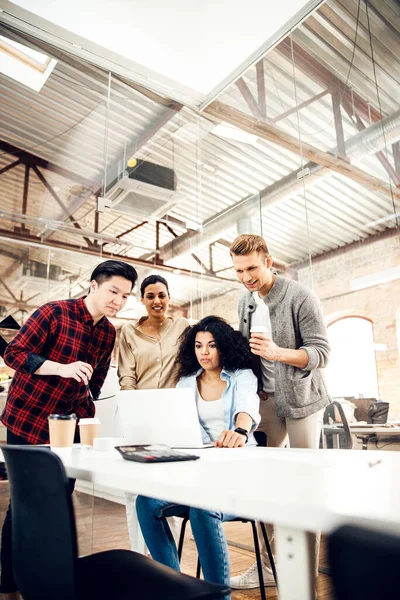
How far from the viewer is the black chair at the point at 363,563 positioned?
1.10ft

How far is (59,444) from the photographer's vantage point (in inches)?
58.9


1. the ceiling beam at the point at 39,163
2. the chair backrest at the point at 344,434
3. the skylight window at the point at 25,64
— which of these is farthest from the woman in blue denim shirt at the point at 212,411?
the skylight window at the point at 25,64

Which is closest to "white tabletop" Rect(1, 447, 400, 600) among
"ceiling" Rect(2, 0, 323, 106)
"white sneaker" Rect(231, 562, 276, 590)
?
"white sneaker" Rect(231, 562, 276, 590)

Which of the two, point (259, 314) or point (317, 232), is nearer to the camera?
point (259, 314)

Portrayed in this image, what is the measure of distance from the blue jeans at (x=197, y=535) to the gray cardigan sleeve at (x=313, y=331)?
790 mm

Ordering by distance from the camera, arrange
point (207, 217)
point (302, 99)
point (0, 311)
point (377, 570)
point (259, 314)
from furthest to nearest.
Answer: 1. point (207, 217)
2. point (302, 99)
3. point (0, 311)
4. point (259, 314)
5. point (377, 570)

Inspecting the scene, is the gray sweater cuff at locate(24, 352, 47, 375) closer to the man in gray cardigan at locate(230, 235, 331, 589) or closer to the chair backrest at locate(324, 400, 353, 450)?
the man in gray cardigan at locate(230, 235, 331, 589)

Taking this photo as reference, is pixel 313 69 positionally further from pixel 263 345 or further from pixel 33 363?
pixel 33 363

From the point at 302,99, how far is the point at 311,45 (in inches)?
14.9

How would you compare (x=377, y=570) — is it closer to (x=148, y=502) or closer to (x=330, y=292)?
(x=148, y=502)

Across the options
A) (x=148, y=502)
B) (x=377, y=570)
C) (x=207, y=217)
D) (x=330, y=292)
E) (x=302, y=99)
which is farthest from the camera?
(x=207, y=217)

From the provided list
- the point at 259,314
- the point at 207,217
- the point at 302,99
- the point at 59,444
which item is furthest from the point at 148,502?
the point at 302,99

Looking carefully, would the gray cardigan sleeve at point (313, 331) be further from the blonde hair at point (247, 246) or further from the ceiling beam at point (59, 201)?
the ceiling beam at point (59, 201)

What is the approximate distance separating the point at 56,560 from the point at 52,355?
1260 millimetres
